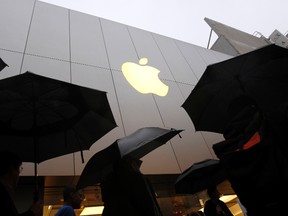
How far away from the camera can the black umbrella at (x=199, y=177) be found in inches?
147

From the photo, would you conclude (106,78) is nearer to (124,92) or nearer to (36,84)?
(124,92)

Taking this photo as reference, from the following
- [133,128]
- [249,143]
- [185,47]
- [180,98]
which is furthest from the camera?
[185,47]

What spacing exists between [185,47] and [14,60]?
5515mm

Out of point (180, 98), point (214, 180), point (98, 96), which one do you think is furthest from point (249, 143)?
point (180, 98)

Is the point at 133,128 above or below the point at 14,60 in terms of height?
below

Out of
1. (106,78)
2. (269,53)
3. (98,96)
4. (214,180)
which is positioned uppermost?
(106,78)

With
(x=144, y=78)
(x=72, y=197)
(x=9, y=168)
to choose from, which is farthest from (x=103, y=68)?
(x=9, y=168)

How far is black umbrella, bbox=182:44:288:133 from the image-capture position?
196cm

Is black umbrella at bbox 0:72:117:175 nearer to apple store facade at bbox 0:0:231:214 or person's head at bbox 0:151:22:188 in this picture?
person's head at bbox 0:151:22:188

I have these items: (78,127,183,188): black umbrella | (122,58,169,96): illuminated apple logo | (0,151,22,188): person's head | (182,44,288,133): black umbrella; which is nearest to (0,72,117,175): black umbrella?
(78,127,183,188): black umbrella

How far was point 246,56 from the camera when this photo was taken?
2451mm

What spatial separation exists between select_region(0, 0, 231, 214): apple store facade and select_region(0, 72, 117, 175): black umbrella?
0.91 meters

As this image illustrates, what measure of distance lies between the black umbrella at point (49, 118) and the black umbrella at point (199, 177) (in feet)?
5.71

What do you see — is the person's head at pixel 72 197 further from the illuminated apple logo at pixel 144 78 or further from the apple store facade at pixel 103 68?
the illuminated apple logo at pixel 144 78
